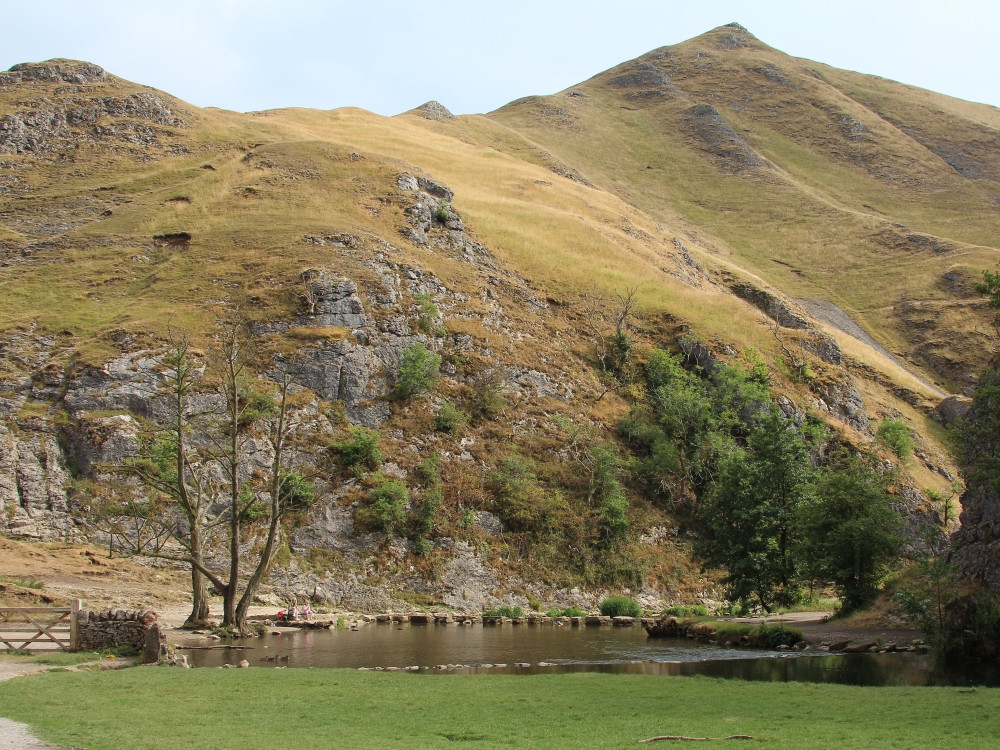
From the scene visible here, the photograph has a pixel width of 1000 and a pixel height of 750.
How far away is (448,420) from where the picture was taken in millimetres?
51812

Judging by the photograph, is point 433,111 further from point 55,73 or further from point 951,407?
point 951,407

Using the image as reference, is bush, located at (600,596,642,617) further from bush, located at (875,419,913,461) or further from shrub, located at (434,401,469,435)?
bush, located at (875,419,913,461)

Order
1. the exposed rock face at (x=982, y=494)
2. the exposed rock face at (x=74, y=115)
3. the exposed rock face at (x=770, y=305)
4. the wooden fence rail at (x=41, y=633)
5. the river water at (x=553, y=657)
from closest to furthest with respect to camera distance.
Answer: the river water at (x=553, y=657), the wooden fence rail at (x=41, y=633), the exposed rock face at (x=982, y=494), the exposed rock face at (x=74, y=115), the exposed rock face at (x=770, y=305)

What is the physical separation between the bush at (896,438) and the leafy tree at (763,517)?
2726 cm

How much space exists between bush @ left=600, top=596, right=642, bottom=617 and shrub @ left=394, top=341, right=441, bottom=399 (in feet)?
61.2

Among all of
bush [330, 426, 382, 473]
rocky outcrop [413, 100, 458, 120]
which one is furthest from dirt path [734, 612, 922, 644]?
rocky outcrop [413, 100, 458, 120]

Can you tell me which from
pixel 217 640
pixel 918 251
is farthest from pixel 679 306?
pixel 918 251

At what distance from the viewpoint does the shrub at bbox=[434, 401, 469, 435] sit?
2042 inches

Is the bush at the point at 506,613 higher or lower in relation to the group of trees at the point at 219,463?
lower

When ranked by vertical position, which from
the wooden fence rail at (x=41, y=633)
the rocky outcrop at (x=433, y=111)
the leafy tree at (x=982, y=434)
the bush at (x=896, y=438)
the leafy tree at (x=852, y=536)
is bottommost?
the wooden fence rail at (x=41, y=633)

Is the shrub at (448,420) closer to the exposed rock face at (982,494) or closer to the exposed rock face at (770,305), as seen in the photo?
the exposed rock face at (982,494)

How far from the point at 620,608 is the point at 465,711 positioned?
29467 millimetres

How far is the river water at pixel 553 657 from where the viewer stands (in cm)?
2306

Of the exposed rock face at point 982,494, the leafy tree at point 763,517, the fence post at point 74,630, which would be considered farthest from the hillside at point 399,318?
the exposed rock face at point 982,494
